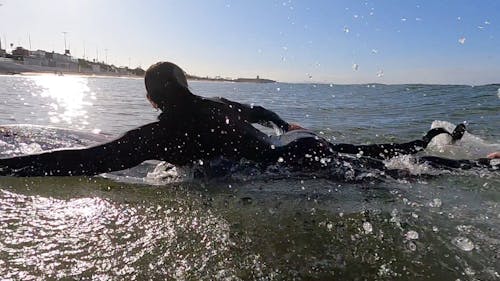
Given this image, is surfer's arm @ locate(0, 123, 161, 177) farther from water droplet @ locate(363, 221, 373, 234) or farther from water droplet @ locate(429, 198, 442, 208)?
water droplet @ locate(429, 198, 442, 208)

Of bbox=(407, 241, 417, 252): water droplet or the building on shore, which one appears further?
the building on shore

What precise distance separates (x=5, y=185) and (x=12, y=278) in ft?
6.43

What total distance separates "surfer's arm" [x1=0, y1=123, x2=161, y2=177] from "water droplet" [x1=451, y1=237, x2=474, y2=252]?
8.93 ft

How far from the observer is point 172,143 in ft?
14.1

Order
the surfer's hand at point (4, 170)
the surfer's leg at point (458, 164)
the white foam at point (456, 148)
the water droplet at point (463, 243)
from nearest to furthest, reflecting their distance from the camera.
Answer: the water droplet at point (463, 243) < the surfer's hand at point (4, 170) < the surfer's leg at point (458, 164) < the white foam at point (456, 148)

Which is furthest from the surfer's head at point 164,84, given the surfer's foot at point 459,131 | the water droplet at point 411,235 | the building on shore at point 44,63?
the building on shore at point 44,63

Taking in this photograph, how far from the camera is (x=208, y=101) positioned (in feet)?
14.2

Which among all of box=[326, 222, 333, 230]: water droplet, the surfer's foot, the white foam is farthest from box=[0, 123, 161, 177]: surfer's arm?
the white foam

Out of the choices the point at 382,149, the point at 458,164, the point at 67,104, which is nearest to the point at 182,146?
the point at 382,149

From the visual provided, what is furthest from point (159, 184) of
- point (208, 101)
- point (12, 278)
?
point (12, 278)

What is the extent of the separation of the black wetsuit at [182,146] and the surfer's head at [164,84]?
0.02 metres

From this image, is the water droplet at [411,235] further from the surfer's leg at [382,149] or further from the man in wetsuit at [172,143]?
the surfer's leg at [382,149]

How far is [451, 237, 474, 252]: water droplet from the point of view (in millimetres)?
2617

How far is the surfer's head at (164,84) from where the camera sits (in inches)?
161
